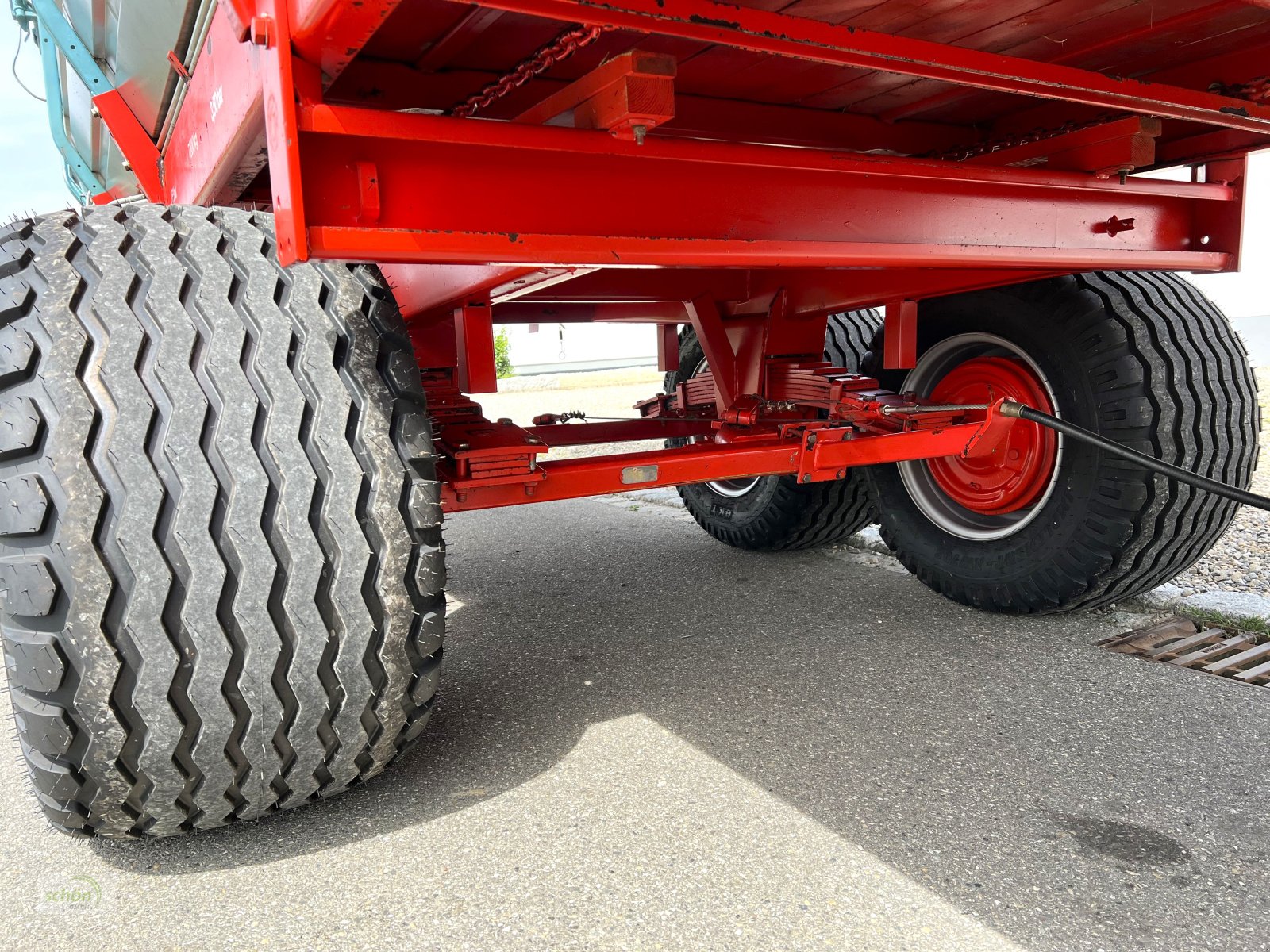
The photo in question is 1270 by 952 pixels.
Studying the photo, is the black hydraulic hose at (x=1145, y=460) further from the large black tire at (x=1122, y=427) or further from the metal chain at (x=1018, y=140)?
the metal chain at (x=1018, y=140)

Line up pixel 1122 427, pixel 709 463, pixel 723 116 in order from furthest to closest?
pixel 1122 427
pixel 709 463
pixel 723 116

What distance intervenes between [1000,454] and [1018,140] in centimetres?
114

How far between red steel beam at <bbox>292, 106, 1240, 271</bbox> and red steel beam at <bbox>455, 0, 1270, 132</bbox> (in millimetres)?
292

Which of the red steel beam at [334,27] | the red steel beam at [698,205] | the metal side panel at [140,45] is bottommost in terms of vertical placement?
the red steel beam at [698,205]

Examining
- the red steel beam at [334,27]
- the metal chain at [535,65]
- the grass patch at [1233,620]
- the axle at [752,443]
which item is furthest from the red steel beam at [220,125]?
the grass patch at [1233,620]

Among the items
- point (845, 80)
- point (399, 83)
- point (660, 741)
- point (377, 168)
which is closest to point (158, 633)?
point (377, 168)

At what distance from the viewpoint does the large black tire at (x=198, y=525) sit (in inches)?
64.5

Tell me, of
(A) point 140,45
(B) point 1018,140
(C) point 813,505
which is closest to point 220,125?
(A) point 140,45

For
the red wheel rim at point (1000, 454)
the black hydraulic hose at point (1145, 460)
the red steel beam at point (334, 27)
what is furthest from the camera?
the red wheel rim at point (1000, 454)

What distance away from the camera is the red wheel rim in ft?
10.5

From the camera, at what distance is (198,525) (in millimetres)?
1674

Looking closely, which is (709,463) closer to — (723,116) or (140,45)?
(723,116)

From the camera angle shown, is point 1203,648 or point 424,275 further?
point 1203,648

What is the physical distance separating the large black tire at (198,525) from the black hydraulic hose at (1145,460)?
5.95 feet
